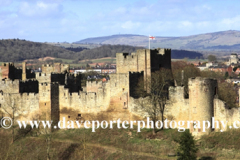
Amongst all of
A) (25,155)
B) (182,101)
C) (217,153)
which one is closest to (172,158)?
(217,153)

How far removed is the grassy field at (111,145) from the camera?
42031 mm

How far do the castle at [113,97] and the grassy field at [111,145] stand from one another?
1522 millimetres

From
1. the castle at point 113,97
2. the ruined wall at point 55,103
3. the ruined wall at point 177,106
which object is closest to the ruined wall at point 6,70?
the castle at point 113,97

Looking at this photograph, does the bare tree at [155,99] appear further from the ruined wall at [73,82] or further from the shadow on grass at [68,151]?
the ruined wall at [73,82]

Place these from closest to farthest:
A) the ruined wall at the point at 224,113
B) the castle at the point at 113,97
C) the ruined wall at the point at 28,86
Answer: the ruined wall at the point at 224,113, the castle at the point at 113,97, the ruined wall at the point at 28,86

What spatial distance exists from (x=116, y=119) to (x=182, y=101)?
23.8 ft

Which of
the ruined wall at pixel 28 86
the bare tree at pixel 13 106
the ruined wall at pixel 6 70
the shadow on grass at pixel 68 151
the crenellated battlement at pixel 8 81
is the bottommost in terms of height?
the shadow on grass at pixel 68 151

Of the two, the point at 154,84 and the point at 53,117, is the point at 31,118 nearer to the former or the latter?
the point at 53,117

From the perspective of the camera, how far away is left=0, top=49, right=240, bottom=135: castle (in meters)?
43.8

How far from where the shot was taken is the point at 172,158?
4147 cm

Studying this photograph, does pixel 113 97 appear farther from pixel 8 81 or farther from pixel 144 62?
pixel 8 81

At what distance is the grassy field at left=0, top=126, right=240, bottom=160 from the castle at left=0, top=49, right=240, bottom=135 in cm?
152

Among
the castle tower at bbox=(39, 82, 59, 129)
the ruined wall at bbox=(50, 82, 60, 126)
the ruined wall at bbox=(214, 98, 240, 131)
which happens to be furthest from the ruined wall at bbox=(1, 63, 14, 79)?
the ruined wall at bbox=(214, 98, 240, 131)

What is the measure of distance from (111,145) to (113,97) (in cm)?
515
